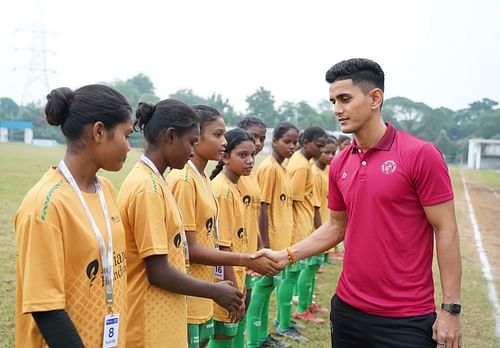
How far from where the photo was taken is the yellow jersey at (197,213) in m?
3.02

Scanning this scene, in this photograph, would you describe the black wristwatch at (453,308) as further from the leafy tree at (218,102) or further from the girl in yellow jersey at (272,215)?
the leafy tree at (218,102)

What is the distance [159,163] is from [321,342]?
3.29 meters

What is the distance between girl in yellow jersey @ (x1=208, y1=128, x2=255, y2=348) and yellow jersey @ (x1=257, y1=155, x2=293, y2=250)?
3.40 feet

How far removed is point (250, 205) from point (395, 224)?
201 centimetres

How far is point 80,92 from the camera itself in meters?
2.18

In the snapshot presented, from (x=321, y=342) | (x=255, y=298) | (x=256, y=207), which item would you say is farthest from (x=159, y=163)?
(x=321, y=342)

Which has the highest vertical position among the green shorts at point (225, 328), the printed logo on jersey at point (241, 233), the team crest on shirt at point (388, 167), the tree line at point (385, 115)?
the tree line at point (385, 115)

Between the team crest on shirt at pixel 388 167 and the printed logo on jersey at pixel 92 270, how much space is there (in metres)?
1.50

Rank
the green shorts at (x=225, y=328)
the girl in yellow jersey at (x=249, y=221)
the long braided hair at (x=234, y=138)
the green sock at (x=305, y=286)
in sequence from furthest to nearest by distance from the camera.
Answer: the green sock at (x=305, y=286) < the girl in yellow jersey at (x=249, y=221) < the long braided hair at (x=234, y=138) < the green shorts at (x=225, y=328)

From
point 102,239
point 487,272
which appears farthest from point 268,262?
point 487,272

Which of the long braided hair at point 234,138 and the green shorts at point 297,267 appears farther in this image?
the green shorts at point 297,267

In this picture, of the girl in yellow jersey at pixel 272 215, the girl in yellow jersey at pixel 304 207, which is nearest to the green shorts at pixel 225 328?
the girl in yellow jersey at pixel 272 215

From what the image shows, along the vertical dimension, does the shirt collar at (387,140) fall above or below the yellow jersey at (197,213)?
above

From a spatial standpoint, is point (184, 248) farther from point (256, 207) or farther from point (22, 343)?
point (256, 207)
